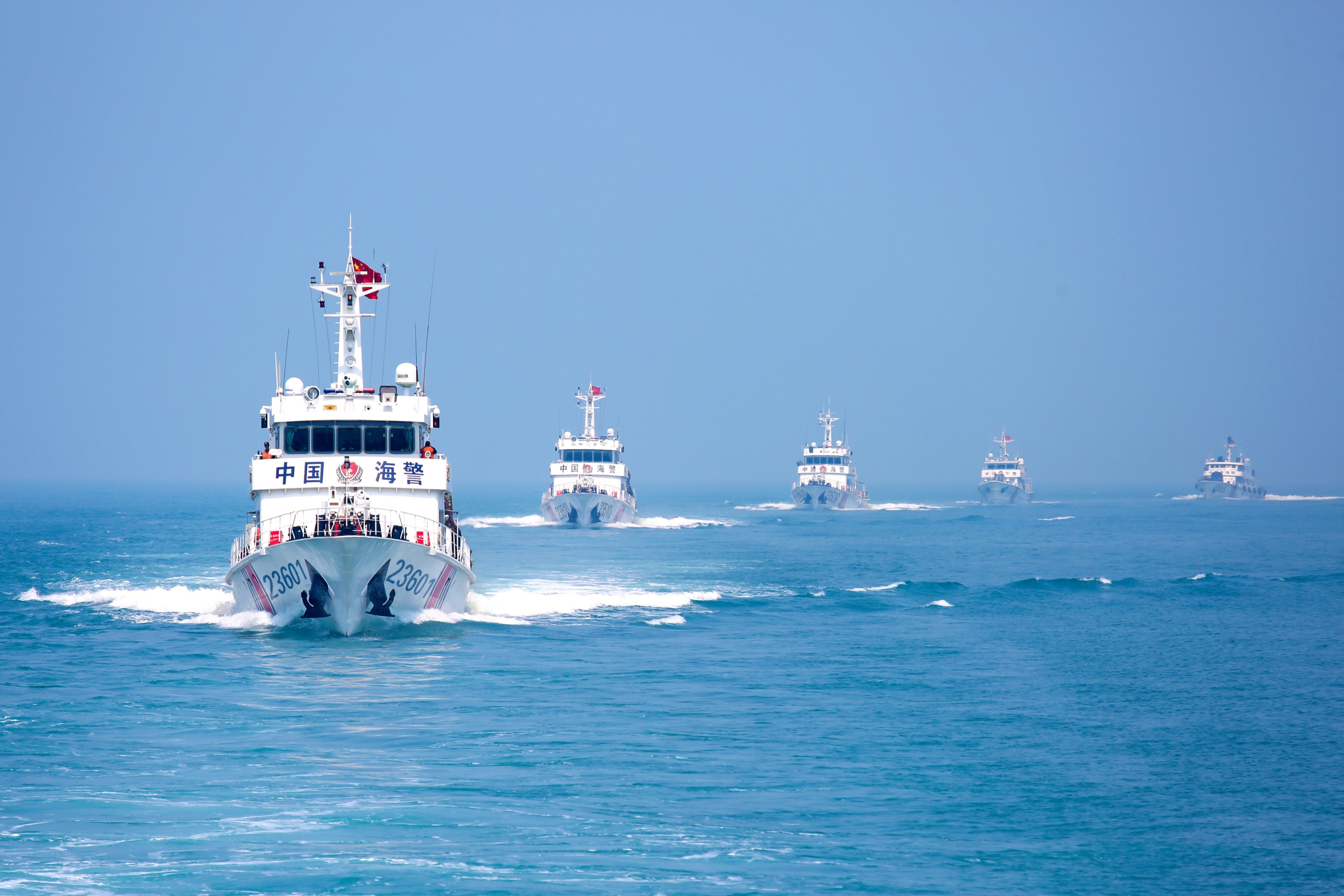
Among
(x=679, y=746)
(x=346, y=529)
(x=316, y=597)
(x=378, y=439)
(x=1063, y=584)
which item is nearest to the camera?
(x=679, y=746)

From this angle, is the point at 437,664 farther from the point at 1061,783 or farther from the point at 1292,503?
the point at 1292,503

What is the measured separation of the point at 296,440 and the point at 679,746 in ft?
54.0

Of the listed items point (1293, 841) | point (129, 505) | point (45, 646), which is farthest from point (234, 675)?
point (129, 505)

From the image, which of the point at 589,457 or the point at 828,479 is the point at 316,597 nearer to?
the point at 589,457

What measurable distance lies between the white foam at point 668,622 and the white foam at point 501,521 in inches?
2185

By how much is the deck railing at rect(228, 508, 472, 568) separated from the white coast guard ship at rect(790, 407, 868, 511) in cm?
10740

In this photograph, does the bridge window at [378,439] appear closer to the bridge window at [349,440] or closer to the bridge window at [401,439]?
the bridge window at [401,439]

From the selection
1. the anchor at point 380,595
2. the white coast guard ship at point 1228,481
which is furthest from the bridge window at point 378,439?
the white coast guard ship at point 1228,481

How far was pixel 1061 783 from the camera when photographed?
721 inches

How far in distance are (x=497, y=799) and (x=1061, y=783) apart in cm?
856

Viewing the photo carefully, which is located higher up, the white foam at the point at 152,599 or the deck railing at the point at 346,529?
the deck railing at the point at 346,529

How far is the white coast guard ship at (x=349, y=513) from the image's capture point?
28656mm

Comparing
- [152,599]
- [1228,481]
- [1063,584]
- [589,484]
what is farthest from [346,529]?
[1228,481]

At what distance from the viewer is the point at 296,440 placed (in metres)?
32.1
